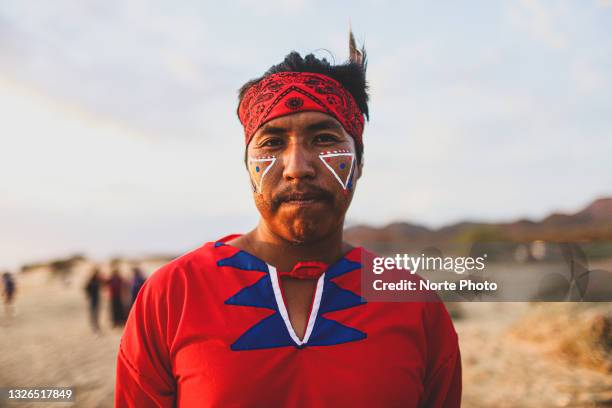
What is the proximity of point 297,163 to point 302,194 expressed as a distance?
14cm

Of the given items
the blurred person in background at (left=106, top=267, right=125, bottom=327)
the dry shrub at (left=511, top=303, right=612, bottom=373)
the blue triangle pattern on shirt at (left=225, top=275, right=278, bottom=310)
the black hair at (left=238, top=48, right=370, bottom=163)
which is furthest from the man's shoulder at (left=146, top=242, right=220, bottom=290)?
the blurred person in background at (left=106, top=267, right=125, bottom=327)

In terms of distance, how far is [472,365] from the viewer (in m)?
8.67

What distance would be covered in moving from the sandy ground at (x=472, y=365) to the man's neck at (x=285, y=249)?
223 inches

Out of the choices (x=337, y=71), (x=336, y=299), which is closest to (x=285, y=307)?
(x=336, y=299)

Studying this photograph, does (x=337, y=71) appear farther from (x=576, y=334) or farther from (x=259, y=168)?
(x=576, y=334)

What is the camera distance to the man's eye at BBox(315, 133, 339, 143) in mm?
2104

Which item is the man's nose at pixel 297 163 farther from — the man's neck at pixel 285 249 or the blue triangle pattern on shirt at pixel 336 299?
the blue triangle pattern on shirt at pixel 336 299

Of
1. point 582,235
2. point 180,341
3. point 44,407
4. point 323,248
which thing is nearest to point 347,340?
point 323,248

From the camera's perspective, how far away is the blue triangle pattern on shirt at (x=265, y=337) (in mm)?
1843

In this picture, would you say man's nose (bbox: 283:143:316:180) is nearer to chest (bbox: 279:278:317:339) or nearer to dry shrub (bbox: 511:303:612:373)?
chest (bbox: 279:278:317:339)

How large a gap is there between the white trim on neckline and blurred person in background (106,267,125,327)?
12450mm

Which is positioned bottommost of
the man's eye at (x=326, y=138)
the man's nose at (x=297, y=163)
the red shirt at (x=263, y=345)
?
the red shirt at (x=263, y=345)

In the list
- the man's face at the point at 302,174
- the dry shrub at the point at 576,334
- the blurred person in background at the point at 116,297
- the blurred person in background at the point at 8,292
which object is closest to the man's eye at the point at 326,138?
the man's face at the point at 302,174

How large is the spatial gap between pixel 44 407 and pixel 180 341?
6650 mm
